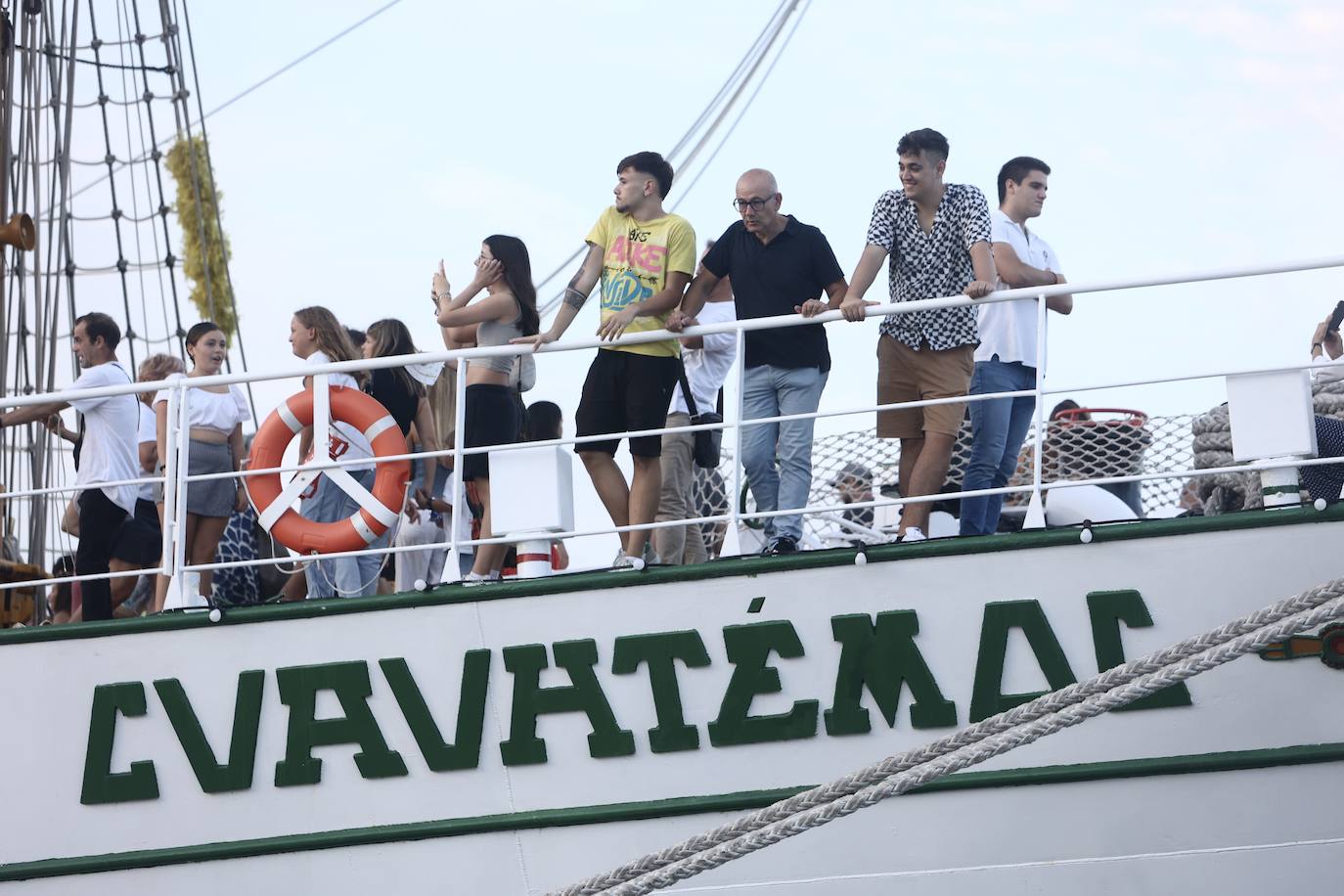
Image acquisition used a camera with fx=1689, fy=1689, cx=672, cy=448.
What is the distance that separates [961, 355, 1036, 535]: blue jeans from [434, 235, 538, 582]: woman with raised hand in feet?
5.67

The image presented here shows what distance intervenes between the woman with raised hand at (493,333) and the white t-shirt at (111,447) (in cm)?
144

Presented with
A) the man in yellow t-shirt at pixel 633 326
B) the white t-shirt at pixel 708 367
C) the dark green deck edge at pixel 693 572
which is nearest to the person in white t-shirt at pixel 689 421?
the white t-shirt at pixel 708 367

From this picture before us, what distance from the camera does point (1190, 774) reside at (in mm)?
5395

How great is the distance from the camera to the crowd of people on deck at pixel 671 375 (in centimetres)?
614

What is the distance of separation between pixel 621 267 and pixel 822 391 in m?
0.93

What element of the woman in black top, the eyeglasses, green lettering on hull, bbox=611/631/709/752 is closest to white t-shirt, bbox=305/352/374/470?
the woman in black top

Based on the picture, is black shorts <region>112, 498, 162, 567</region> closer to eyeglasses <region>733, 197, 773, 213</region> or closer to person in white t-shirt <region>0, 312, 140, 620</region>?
person in white t-shirt <region>0, 312, 140, 620</region>

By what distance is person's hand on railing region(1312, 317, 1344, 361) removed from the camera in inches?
265

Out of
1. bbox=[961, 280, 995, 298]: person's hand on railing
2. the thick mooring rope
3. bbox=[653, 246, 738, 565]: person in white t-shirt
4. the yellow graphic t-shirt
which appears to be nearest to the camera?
the thick mooring rope

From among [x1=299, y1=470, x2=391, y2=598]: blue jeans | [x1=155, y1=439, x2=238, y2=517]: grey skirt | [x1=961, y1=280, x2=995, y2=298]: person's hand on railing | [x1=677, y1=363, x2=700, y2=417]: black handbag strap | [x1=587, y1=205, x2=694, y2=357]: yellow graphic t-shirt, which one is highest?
[x1=587, y1=205, x2=694, y2=357]: yellow graphic t-shirt

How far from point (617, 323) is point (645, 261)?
1.11 feet

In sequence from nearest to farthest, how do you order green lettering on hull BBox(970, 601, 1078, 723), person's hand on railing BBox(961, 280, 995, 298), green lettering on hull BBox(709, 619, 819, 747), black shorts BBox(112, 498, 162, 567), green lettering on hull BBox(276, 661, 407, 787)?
green lettering on hull BBox(970, 601, 1078, 723) < green lettering on hull BBox(709, 619, 819, 747) < person's hand on railing BBox(961, 280, 995, 298) < green lettering on hull BBox(276, 661, 407, 787) < black shorts BBox(112, 498, 162, 567)

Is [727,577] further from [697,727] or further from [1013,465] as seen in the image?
[1013,465]

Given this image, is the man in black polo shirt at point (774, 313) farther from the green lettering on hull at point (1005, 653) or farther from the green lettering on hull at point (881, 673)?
the green lettering on hull at point (1005, 653)
